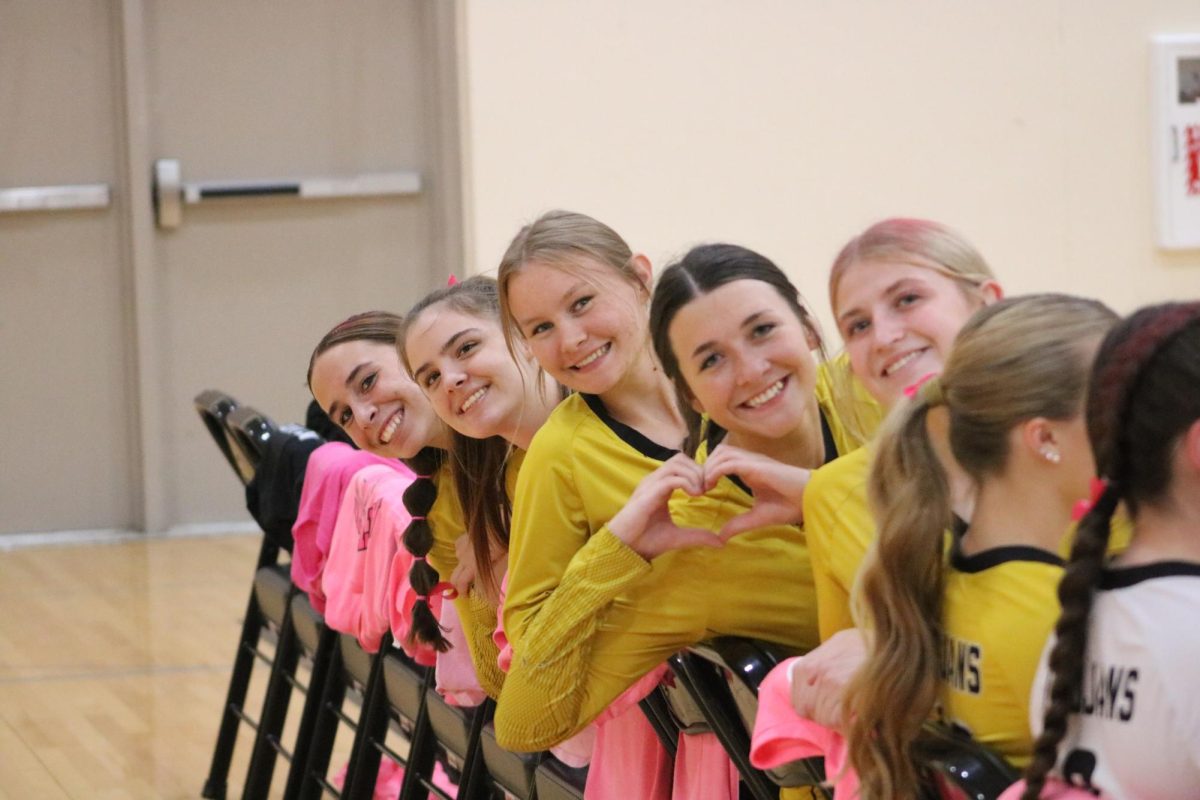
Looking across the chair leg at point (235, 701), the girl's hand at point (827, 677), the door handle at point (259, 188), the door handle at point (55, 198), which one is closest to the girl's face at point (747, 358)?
the girl's hand at point (827, 677)

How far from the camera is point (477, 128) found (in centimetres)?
676

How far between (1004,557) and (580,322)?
85cm

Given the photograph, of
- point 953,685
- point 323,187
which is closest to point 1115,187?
point 323,187

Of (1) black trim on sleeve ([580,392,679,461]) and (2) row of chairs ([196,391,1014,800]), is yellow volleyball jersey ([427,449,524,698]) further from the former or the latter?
(1) black trim on sleeve ([580,392,679,461])

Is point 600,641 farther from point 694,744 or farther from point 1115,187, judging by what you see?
point 1115,187

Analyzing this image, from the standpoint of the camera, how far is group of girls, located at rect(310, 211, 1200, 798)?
3.68 ft

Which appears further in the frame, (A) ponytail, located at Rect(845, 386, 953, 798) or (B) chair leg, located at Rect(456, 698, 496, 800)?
(B) chair leg, located at Rect(456, 698, 496, 800)

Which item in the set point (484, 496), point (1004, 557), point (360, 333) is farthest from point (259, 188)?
point (1004, 557)

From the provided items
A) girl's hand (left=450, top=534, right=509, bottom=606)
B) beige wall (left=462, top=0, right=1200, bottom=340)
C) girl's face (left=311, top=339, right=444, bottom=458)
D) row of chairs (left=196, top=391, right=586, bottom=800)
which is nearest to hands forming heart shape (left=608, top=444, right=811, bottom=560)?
row of chairs (left=196, top=391, right=586, bottom=800)

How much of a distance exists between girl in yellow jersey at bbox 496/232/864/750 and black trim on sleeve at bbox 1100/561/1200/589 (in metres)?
0.61

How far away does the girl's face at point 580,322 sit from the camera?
2066 millimetres

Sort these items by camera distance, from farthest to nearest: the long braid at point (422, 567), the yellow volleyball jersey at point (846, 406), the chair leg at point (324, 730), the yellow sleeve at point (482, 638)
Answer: the chair leg at point (324, 730), the long braid at point (422, 567), the yellow sleeve at point (482, 638), the yellow volleyball jersey at point (846, 406)

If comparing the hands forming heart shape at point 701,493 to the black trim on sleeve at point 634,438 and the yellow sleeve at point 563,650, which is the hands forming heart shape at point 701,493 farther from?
the black trim on sleeve at point 634,438

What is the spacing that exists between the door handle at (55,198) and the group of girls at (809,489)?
4778 mm
